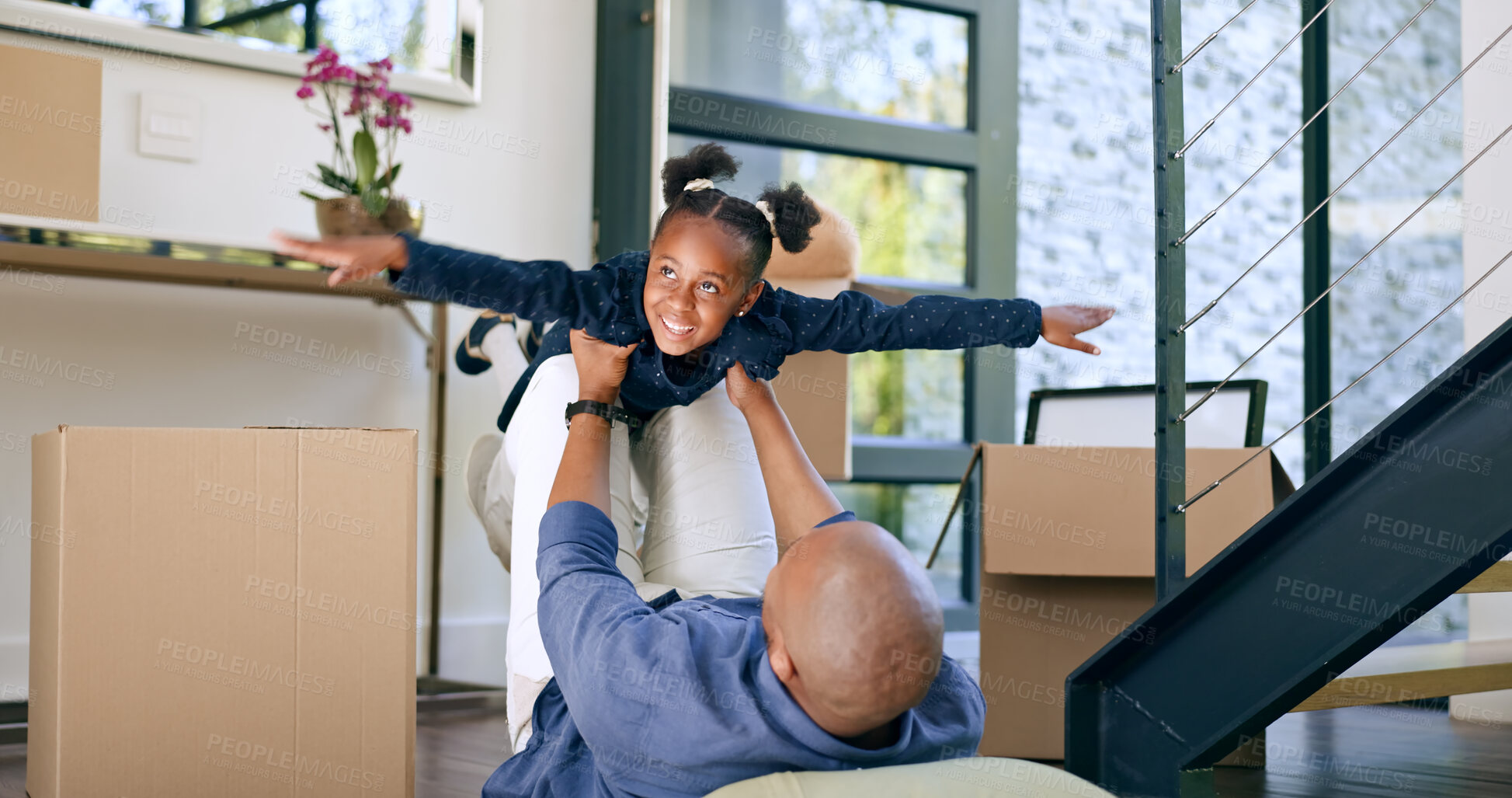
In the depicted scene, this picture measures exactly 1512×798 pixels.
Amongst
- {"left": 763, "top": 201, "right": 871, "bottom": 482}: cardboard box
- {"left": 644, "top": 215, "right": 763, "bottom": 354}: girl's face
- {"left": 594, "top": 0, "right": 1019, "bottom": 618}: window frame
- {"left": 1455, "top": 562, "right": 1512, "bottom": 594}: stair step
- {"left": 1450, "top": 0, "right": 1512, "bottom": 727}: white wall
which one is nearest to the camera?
{"left": 644, "top": 215, "right": 763, "bottom": 354}: girl's face

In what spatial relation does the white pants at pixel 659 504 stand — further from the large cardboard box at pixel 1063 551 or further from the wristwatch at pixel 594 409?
the large cardboard box at pixel 1063 551

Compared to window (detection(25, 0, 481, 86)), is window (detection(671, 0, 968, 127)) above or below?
above

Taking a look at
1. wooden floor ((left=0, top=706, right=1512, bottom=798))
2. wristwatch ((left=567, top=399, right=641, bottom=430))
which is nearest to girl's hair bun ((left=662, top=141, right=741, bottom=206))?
wristwatch ((left=567, top=399, right=641, bottom=430))

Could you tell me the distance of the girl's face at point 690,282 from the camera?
135 centimetres

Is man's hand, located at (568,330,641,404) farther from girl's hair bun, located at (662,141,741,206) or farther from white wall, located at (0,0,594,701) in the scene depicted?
white wall, located at (0,0,594,701)

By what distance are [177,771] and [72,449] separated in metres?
0.36

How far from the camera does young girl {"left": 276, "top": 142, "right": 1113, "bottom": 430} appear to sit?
127 centimetres

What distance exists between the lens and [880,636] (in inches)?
29.6

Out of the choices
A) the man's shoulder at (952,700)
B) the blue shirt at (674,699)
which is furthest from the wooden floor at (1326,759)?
the man's shoulder at (952,700)

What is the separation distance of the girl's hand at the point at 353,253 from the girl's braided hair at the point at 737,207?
1.08 feet

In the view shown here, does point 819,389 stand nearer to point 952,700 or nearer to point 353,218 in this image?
point 353,218

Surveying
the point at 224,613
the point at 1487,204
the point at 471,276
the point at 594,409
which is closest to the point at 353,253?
the point at 471,276

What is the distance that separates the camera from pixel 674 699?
32.5 inches

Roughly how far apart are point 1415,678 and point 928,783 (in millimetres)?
1137
